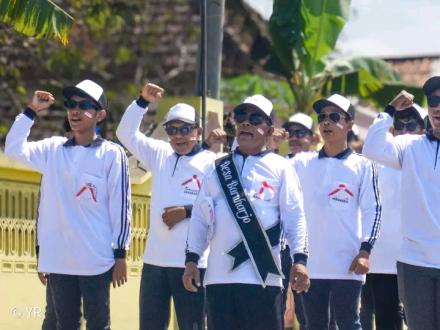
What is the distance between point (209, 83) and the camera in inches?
613

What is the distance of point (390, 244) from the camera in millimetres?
12078

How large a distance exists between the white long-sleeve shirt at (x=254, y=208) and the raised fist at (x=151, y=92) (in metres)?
1.31

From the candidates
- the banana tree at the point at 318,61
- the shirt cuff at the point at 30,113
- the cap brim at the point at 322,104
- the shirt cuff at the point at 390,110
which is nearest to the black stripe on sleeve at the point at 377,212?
the cap brim at the point at 322,104

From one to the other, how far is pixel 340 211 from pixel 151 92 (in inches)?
71.6

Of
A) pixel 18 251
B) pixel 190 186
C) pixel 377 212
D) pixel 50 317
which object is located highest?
pixel 190 186

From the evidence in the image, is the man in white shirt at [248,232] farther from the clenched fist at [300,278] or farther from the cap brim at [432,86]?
the cap brim at [432,86]

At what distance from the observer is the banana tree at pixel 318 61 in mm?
18906

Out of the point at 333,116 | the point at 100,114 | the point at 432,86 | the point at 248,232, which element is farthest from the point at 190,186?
the point at 432,86

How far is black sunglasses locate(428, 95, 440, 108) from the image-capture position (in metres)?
9.30

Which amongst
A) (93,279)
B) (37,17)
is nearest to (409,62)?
(37,17)

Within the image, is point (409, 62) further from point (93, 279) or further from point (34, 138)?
point (93, 279)

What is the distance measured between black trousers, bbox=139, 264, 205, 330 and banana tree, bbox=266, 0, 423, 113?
8505mm

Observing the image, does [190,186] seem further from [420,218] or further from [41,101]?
[420,218]

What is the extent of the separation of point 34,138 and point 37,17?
14.6 m
